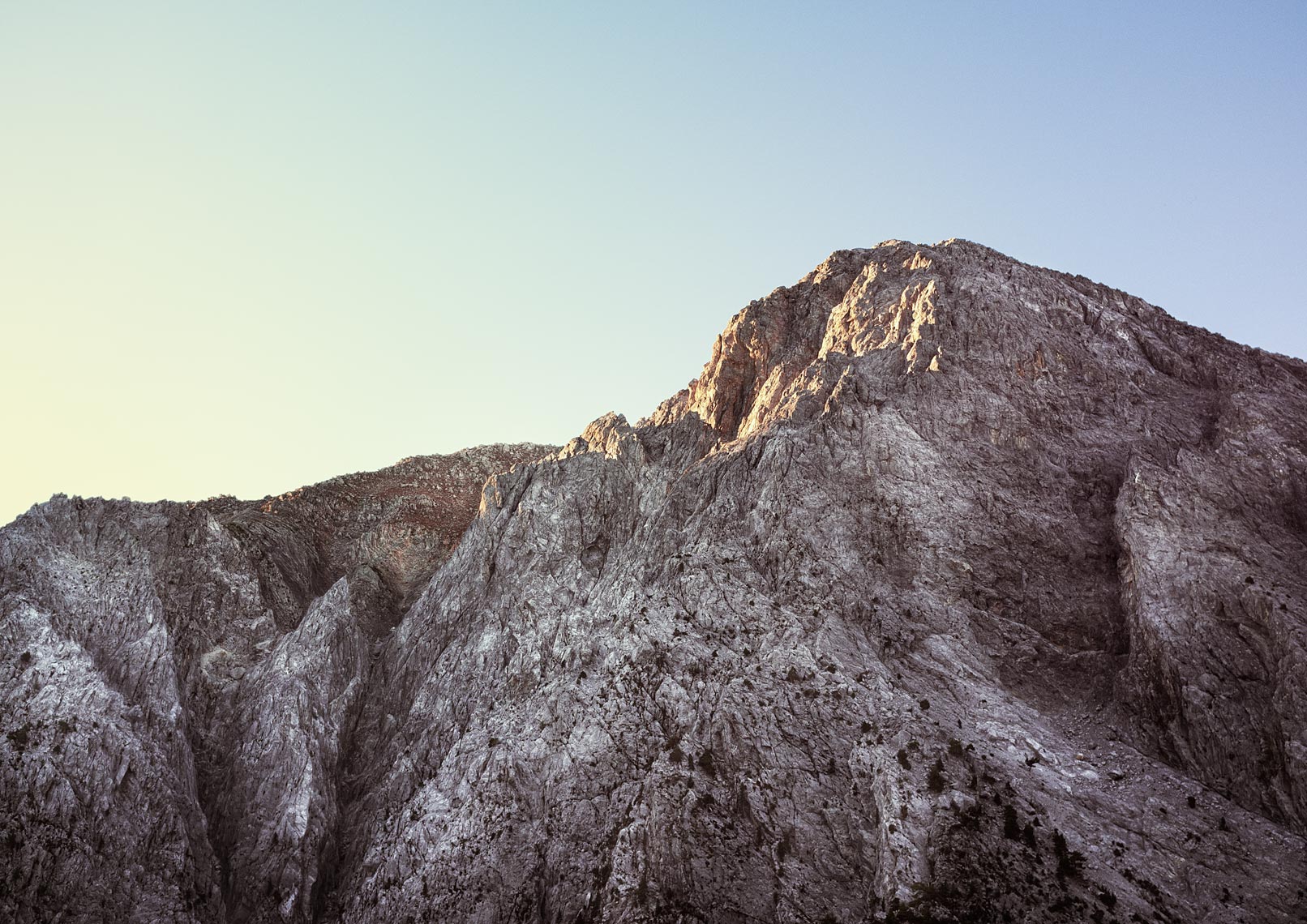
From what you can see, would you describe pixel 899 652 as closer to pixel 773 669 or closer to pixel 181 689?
pixel 773 669

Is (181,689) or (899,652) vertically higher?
(899,652)

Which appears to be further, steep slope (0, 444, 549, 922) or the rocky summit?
steep slope (0, 444, 549, 922)

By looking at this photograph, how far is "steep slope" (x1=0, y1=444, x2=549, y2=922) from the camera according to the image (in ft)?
158

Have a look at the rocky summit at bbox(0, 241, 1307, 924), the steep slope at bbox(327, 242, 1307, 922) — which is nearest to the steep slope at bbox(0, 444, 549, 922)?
the rocky summit at bbox(0, 241, 1307, 924)

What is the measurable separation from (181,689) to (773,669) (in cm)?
4107

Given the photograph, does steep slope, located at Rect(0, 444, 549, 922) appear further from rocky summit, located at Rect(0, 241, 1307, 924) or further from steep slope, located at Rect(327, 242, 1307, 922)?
steep slope, located at Rect(327, 242, 1307, 922)

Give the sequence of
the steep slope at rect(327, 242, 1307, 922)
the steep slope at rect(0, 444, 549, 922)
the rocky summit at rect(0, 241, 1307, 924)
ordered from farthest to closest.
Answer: the steep slope at rect(0, 444, 549, 922) → the rocky summit at rect(0, 241, 1307, 924) → the steep slope at rect(327, 242, 1307, 922)

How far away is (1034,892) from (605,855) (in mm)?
21282

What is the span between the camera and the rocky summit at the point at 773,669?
4269 cm

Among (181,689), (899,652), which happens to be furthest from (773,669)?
(181,689)

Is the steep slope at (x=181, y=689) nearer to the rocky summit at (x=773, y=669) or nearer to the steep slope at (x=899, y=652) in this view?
the rocky summit at (x=773, y=669)

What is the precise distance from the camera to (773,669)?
51.5 metres

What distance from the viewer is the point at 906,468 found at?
196ft

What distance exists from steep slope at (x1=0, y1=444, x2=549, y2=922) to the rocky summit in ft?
0.80
